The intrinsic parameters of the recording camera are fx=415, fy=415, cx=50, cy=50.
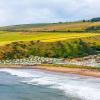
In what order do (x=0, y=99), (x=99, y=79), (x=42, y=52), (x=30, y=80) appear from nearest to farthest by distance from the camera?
1. (x=0, y=99)
2. (x=99, y=79)
3. (x=30, y=80)
4. (x=42, y=52)

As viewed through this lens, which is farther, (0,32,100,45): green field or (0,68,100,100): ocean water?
(0,32,100,45): green field

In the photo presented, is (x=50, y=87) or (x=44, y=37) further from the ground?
(x=44, y=37)

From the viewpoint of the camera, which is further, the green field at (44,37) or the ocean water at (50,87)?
the green field at (44,37)

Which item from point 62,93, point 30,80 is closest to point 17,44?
point 30,80

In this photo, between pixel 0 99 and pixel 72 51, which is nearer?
pixel 0 99

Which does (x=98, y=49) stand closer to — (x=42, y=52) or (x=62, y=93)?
(x=42, y=52)

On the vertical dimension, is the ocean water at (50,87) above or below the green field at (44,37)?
below

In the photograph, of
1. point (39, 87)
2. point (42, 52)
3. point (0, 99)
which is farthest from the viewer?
point (42, 52)
